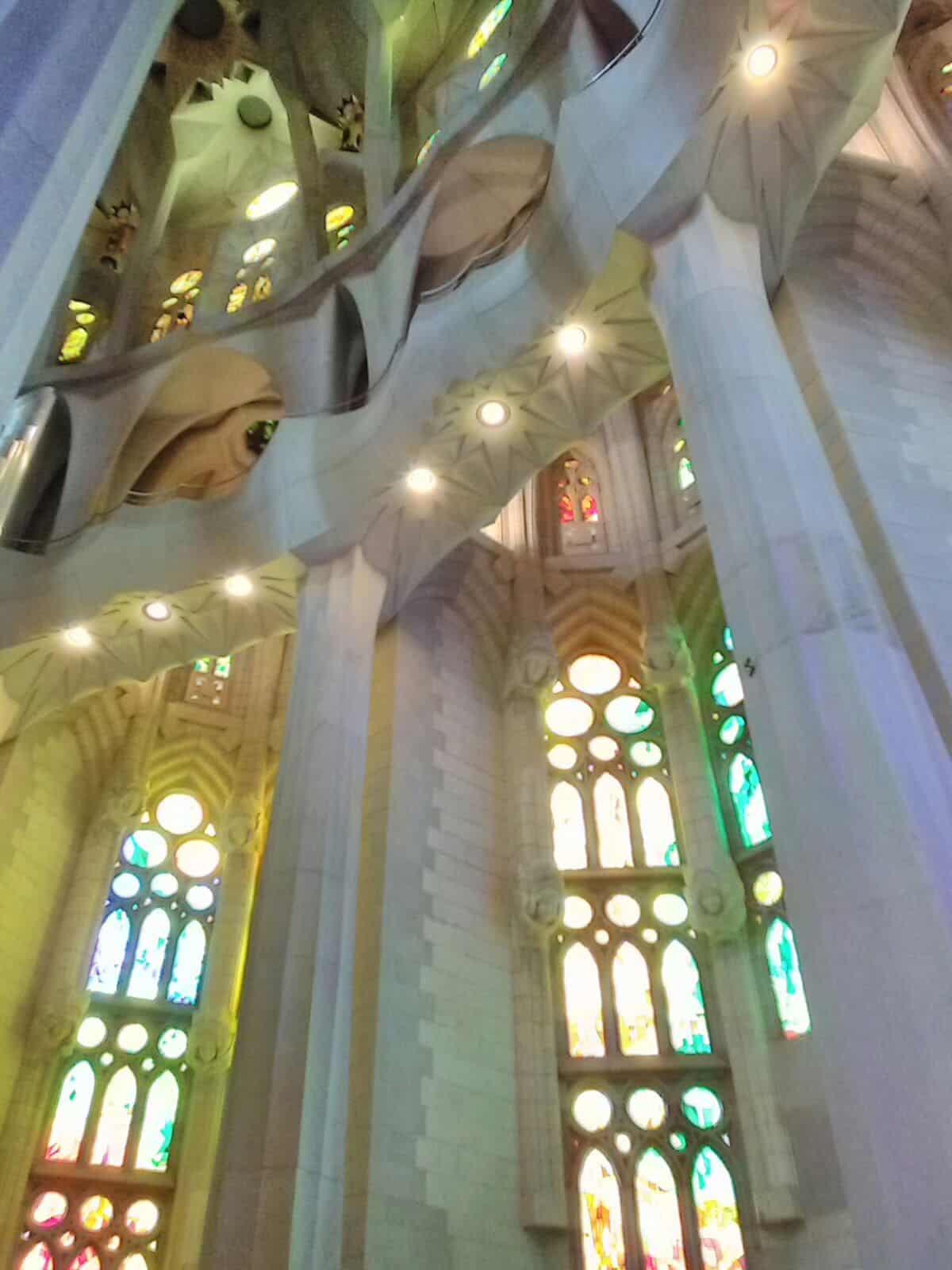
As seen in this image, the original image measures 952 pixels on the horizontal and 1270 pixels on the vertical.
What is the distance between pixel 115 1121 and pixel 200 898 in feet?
9.77

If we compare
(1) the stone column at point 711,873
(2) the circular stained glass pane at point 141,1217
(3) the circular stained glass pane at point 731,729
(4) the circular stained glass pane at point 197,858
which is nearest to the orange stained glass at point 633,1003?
(1) the stone column at point 711,873

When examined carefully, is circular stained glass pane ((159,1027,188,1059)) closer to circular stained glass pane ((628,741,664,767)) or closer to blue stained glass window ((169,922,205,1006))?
blue stained glass window ((169,922,205,1006))

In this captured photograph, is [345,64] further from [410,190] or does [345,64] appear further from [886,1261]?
[886,1261]

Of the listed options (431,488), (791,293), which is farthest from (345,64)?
(791,293)

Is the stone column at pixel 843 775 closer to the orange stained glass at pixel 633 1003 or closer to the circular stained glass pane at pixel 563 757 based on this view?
the orange stained glass at pixel 633 1003

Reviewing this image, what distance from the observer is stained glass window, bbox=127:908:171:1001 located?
501 inches

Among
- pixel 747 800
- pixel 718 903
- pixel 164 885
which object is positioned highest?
pixel 164 885

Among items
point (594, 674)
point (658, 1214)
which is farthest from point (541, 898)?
point (594, 674)

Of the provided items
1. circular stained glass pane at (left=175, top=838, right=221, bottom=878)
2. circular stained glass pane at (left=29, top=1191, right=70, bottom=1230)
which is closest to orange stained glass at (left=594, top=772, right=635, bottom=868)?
circular stained glass pane at (left=175, top=838, right=221, bottom=878)

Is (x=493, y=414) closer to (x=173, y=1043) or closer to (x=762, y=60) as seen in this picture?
(x=762, y=60)

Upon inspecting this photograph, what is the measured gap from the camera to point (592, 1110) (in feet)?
31.2

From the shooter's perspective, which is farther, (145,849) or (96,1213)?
(145,849)

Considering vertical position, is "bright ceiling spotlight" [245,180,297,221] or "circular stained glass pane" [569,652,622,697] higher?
"bright ceiling spotlight" [245,180,297,221]

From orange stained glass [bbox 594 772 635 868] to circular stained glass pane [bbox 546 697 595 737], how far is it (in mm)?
747
